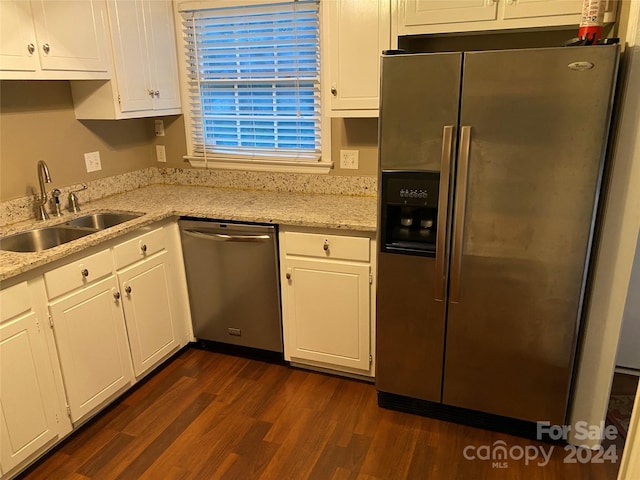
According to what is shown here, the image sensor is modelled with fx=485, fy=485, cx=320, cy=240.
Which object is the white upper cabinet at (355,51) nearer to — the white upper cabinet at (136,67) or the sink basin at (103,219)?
the white upper cabinet at (136,67)

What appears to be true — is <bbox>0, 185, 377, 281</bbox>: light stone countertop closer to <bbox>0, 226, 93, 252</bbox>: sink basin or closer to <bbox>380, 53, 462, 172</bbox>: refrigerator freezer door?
<bbox>0, 226, 93, 252</bbox>: sink basin

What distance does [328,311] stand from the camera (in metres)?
2.62

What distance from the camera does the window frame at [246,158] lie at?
9.51 ft

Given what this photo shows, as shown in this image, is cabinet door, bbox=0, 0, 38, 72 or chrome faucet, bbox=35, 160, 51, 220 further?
chrome faucet, bbox=35, 160, 51, 220

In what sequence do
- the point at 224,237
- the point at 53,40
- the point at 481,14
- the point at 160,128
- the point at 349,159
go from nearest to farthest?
1. the point at 481,14
2. the point at 53,40
3. the point at 224,237
4. the point at 349,159
5. the point at 160,128

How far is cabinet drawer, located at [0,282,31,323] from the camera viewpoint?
1883mm

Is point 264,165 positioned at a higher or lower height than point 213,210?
higher

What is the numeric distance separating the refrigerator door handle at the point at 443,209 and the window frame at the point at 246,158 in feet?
3.21

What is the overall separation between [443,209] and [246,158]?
5.16ft

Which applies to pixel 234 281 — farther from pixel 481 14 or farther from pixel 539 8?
pixel 539 8

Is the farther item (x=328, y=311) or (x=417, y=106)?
(x=328, y=311)

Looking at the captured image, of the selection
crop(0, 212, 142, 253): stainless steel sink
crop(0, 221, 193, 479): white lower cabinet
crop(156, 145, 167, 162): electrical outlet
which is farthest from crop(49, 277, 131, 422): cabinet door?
crop(156, 145, 167, 162): electrical outlet

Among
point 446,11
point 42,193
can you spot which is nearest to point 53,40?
point 42,193

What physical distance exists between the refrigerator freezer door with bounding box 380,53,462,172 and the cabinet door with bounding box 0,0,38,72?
62.3 inches
